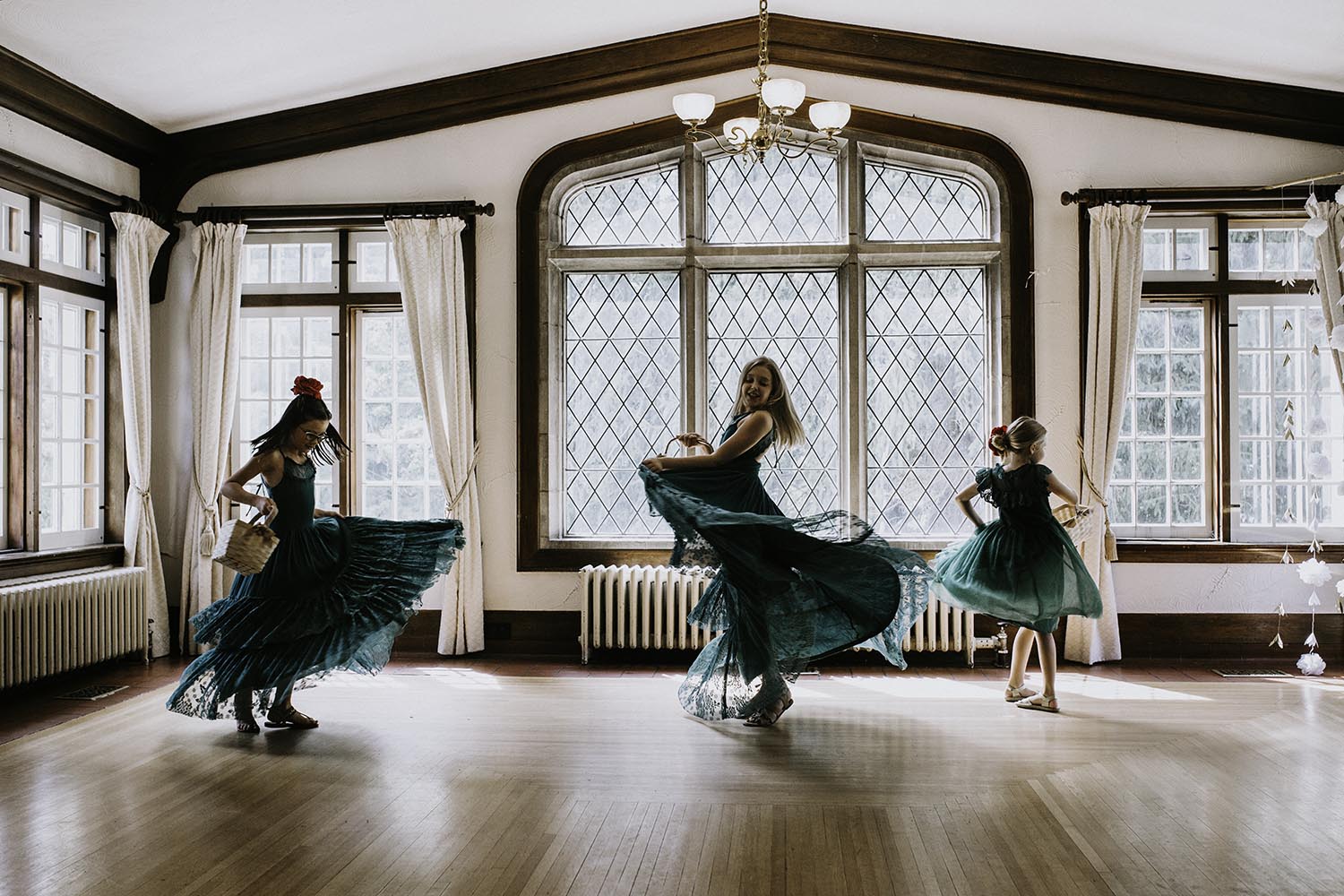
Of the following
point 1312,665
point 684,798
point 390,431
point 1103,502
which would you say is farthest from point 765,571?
point 1312,665

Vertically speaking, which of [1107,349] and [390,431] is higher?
[1107,349]

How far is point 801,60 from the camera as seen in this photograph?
6.44 m

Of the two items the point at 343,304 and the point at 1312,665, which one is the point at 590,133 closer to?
the point at 343,304

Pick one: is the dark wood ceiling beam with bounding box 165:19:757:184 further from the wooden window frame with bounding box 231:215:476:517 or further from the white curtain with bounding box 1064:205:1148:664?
the white curtain with bounding box 1064:205:1148:664

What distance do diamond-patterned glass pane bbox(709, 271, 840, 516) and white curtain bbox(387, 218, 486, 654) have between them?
165cm

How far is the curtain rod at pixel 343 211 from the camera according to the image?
6418mm

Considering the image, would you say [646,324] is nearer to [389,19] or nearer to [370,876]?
[389,19]

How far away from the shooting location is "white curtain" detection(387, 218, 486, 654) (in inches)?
251

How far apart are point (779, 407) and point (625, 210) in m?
2.64

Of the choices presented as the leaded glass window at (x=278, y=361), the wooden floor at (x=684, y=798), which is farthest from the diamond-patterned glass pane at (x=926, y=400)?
the leaded glass window at (x=278, y=361)

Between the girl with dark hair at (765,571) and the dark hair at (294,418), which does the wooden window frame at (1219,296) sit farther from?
the dark hair at (294,418)


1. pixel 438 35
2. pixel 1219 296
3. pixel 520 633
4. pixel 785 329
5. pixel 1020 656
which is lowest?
pixel 520 633

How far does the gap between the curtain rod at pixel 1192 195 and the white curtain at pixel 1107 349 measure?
2.7 inches

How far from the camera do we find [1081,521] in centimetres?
580
